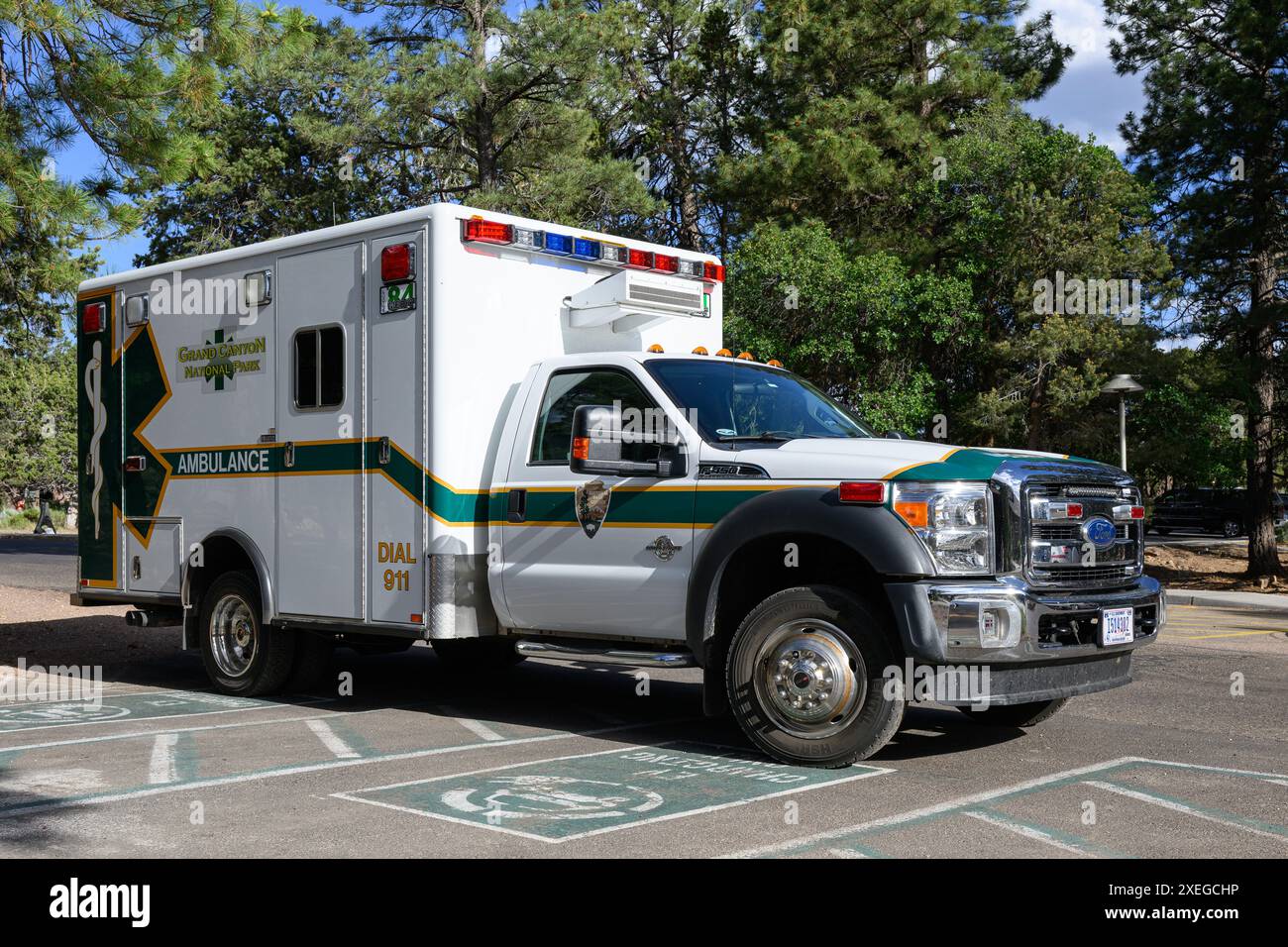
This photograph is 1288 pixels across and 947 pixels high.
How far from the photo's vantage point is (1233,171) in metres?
24.8

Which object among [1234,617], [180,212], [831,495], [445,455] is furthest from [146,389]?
[180,212]

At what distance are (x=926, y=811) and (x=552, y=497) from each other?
9.95 feet

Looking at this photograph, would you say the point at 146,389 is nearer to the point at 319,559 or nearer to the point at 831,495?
the point at 319,559

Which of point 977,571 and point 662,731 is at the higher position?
point 977,571

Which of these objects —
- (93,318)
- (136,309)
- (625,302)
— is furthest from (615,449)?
(93,318)

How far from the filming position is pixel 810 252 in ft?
75.2

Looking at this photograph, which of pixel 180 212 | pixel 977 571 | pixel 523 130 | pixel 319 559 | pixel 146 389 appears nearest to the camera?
pixel 977 571

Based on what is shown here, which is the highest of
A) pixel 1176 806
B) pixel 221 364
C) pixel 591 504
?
pixel 221 364

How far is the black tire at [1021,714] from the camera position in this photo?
830 cm

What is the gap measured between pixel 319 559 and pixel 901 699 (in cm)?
421

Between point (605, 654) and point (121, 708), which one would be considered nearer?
point (605, 654)

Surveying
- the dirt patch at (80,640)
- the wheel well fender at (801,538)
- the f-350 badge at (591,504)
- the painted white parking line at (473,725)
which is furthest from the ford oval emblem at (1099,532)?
the dirt patch at (80,640)

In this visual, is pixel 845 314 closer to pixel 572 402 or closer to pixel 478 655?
pixel 478 655

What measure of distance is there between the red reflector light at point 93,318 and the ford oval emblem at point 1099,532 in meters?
7.79
